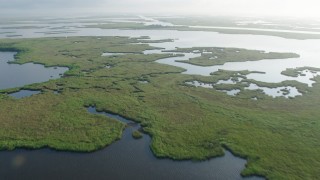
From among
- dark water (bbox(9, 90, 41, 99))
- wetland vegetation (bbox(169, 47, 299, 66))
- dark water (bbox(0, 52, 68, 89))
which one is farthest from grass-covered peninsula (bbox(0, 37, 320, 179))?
wetland vegetation (bbox(169, 47, 299, 66))

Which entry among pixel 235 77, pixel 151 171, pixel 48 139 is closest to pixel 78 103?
pixel 48 139

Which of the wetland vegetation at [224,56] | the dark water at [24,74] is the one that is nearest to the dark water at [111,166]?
the dark water at [24,74]

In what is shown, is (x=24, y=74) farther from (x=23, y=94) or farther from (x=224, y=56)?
(x=224, y=56)

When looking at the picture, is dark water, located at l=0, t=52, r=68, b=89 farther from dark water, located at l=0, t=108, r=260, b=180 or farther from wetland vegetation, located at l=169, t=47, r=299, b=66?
wetland vegetation, located at l=169, t=47, r=299, b=66

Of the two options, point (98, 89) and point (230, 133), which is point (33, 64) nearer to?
point (98, 89)

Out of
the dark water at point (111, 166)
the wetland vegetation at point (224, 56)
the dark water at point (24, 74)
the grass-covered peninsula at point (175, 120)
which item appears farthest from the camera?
the wetland vegetation at point (224, 56)

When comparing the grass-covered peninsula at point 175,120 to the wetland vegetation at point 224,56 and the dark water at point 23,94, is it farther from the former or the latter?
the wetland vegetation at point 224,56
